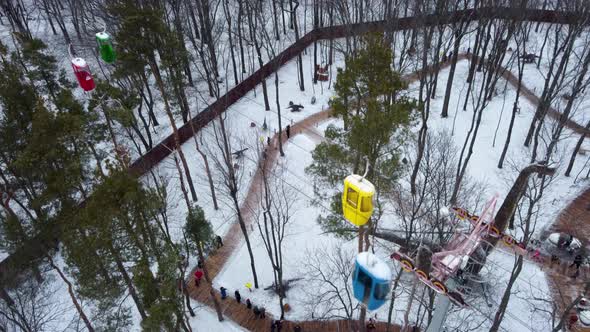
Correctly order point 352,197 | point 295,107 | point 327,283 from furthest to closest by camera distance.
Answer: point 295,107 < point 327,283 < point 352,197

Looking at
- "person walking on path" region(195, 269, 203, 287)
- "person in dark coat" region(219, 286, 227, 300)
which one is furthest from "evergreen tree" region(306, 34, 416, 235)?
"person walking on path" region(195, 269, 203, 287)

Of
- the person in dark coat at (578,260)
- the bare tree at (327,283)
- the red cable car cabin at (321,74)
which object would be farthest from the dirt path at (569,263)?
the red cable car cabin at (321,74)

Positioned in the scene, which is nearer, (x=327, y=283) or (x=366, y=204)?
(x=366, y=204)

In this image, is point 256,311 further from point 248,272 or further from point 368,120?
point 368,120

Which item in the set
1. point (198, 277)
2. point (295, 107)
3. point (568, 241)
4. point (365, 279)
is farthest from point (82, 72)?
point (568, 241)

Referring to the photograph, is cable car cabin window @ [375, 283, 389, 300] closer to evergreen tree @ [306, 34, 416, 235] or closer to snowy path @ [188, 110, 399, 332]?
evergreen tree @ [306, 34, 416, 235]

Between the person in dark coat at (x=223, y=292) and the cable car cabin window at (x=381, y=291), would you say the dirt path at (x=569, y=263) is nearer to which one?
the cable car cabin window at (x=381, y=291)
